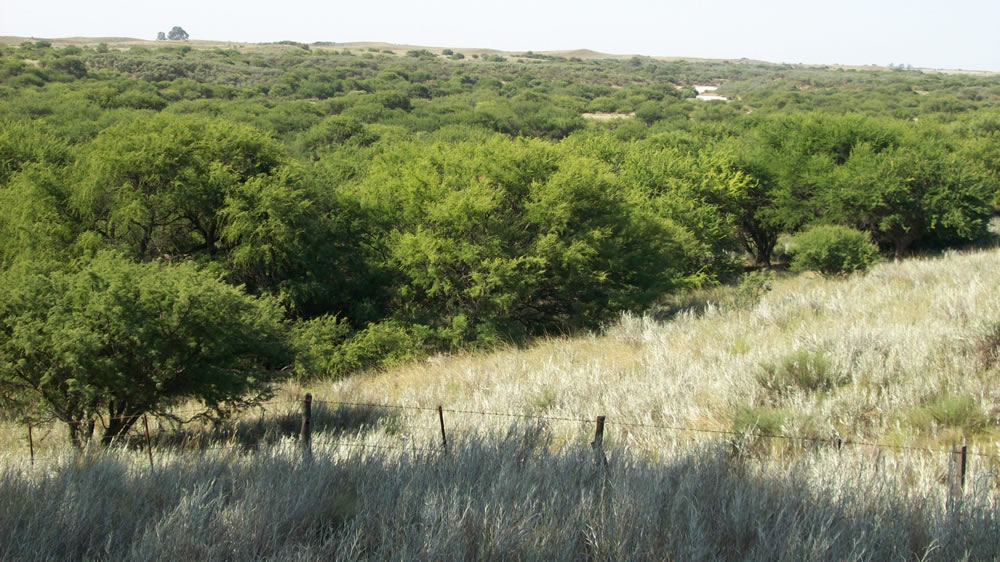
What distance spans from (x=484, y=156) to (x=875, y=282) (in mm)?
10310

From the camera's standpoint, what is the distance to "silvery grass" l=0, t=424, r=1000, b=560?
3.54 m

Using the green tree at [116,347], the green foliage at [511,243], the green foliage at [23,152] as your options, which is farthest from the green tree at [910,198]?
the green foliage at [23,152]

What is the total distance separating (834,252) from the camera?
25.6 m

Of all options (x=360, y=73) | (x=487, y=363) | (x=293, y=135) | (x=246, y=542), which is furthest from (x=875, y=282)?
(x=360, y=73)

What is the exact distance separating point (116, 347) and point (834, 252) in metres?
23.1

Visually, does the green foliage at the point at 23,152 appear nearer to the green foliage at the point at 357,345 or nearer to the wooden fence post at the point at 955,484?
the green foliage at the point at 357,345

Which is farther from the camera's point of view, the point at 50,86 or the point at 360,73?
the point at 360,73

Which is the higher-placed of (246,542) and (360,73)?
(360,73)

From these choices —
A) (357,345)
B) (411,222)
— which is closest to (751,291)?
(411,222)

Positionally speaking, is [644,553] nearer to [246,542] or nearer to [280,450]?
[246,542]

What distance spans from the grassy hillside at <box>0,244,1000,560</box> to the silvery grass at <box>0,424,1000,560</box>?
2 centimetres

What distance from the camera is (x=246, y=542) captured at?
357 centimetres

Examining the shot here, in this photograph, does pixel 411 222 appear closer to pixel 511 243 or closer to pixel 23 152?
pixel 511 243

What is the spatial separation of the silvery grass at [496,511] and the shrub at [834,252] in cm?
2222
